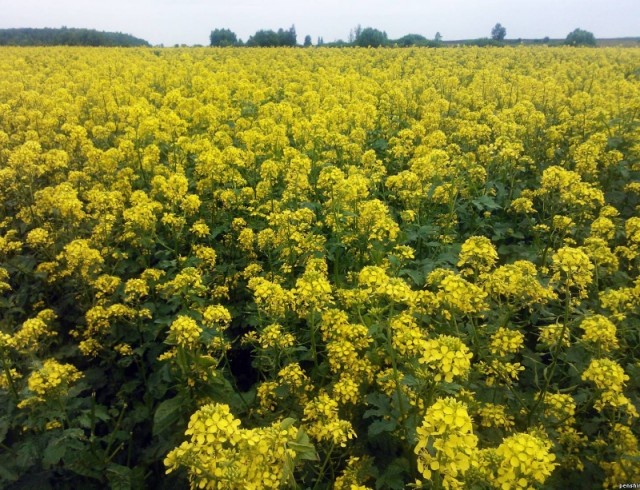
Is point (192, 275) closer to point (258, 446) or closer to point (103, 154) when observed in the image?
point (258, 446)

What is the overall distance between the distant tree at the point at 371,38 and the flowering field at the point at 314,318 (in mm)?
35722

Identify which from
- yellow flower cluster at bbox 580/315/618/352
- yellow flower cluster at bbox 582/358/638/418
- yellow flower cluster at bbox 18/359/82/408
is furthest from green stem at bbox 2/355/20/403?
yellow flower cluster at bbox 580/315/618/352

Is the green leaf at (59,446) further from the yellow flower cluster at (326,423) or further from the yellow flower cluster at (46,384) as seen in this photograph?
the yellow flower cluster at (326,423)

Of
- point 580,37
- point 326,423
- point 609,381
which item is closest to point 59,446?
point 326,423

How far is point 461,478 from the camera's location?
2.41m

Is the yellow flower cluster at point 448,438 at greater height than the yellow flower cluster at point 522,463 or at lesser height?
greater

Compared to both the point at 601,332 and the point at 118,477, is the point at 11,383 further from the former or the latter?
the point at 601,332

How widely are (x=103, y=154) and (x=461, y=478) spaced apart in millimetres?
5707

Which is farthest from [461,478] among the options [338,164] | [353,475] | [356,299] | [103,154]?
[103,154]

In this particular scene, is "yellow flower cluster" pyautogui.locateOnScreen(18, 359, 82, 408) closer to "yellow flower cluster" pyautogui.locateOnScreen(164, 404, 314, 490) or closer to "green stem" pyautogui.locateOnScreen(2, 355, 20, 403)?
"green stem" pyautogui.locateOnScreen(2, 355, 20, 403)

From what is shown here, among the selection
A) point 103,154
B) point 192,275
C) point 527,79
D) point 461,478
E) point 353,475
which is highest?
point 527,79

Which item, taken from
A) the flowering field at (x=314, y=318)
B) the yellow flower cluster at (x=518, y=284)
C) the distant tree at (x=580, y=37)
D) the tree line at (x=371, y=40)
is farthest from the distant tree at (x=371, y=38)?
the yellow flower cluster at (x=518, y=284)

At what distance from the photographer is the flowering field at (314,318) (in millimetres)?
2912

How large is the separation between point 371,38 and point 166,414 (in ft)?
141
